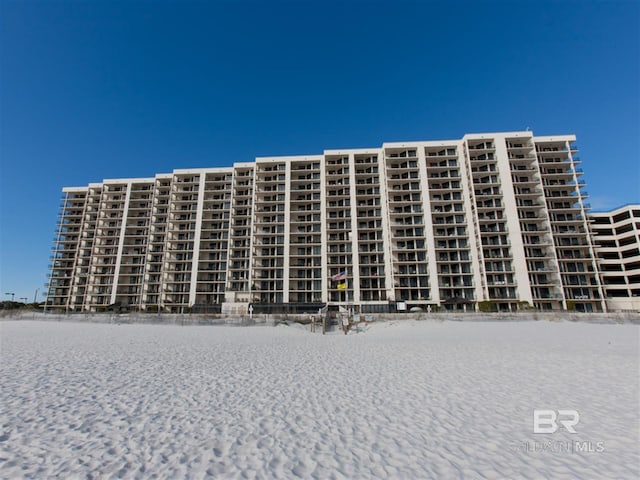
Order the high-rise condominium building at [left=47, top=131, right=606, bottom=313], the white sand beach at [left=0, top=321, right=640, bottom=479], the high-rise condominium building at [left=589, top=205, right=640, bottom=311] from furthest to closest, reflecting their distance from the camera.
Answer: the high-rise condominium building at [left=589, top=205, right=640, bottom=311] → the high-rise condominium building at [left=47, top=131, right=606, bottom=313] → the white sand beach at [left=0, top=321, right=640, bottom=479]

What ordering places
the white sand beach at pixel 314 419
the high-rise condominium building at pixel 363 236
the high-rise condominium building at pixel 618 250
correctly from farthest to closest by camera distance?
the high-rise condominium building at pixel 618 250, the high-rise condominium building at pixel 363 236, the white sand beach at pixel 314 419

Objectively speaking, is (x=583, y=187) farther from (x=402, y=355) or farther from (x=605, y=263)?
(x=402, y=355)

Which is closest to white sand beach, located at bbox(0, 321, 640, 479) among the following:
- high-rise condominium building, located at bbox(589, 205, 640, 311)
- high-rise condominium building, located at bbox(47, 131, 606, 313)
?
high-rise condominium building, located at bbox(47, 131, 606, 313)

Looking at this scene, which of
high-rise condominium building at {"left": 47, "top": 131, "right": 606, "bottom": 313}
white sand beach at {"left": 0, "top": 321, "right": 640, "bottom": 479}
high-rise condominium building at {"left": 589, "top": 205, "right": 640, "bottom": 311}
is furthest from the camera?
high-rise condominium building at {"left": 589, "top": 205, "right": 640, "bottom": 311}

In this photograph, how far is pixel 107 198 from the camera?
72.7 metres

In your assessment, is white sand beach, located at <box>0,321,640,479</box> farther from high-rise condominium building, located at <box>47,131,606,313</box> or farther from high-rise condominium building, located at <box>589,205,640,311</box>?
high-rise condominium building, located at <box>589,205,640,311</box>

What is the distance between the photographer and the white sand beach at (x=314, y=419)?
446 cm

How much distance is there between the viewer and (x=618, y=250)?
56.6m

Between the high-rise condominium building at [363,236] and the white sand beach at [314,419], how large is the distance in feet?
131

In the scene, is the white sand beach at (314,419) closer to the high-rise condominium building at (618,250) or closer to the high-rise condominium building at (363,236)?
→ the high-rise condominium building at (363,236)

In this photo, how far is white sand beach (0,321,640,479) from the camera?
4.46 metres

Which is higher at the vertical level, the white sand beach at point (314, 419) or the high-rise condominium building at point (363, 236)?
the high-rise condominium building at point (363, 236)

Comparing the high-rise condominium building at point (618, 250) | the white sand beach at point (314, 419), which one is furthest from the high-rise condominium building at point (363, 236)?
the white sand beach at point (314, 419)

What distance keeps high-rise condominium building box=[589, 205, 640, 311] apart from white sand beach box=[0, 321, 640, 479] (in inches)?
2434
